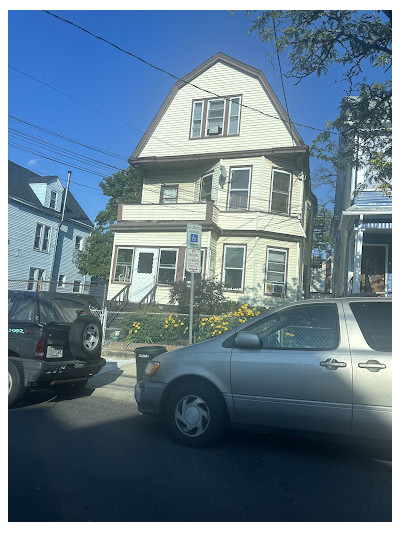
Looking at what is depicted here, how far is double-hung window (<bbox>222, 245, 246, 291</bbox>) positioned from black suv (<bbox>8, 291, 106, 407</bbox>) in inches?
423

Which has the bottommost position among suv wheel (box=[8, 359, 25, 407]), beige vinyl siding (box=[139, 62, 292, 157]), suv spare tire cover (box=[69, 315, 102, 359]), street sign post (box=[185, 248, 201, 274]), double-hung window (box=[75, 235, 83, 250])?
suv wheel (box=[8, 359, 25, 407])

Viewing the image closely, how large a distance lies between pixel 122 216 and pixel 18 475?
1559 centimetres

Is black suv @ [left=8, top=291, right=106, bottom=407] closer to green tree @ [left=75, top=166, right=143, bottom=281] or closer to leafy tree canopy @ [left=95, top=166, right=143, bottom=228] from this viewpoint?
green tree @ [left=75, top=166, right=143, bottom=281]

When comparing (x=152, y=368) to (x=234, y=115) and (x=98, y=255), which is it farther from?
(x=98, y=255)

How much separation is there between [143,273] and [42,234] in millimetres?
9280

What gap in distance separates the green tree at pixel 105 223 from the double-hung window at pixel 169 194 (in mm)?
1872

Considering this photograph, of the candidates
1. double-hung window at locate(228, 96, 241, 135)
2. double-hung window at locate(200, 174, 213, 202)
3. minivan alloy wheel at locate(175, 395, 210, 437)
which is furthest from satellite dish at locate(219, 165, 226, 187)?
minivan alloy wheel at locate(175, 395, 210, 437)

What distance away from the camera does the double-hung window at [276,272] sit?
17.6m

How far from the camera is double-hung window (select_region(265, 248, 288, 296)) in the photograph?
17.6 meters

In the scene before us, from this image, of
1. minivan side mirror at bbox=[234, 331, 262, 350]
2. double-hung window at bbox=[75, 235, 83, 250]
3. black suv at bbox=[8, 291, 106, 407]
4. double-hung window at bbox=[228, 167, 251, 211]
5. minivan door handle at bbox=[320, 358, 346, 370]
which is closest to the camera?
minivan door handle at bbox=[320, 358, 346, 370]

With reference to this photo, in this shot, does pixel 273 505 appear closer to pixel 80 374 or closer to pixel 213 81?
pixel 80 374

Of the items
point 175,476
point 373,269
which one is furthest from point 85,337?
point 373,269

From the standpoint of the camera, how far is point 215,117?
18.9 m

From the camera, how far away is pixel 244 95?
18547mm
